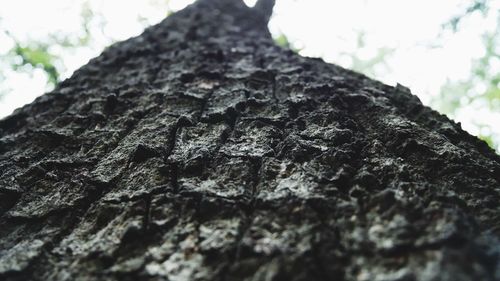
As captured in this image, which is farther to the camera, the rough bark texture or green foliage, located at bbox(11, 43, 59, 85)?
green foliage, located at bbox(11, 43, 59, 85)

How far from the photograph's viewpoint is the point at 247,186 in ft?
4.54

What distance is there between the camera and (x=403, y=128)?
1711 millimetres

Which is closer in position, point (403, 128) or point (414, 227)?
point (414, 227)

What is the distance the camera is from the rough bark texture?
1.01 meters

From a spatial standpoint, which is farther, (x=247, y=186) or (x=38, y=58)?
(x=38, y=58)

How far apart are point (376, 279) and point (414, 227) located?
0.21 metres

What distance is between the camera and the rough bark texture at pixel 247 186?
101cm

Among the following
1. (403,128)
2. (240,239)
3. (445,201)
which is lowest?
(240,239)

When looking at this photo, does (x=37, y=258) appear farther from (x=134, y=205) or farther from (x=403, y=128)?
(x=403, y=128)

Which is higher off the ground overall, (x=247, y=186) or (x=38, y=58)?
(x=38, y=58)

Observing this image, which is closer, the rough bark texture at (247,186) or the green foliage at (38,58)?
the rough bark texture at (247,186)

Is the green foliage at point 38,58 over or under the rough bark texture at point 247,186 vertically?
over

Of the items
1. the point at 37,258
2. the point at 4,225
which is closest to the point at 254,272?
the point at 37,258

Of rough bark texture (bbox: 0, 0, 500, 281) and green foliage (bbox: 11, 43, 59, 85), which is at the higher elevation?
green foliage (bbox: 11, 43, 59, 85)
